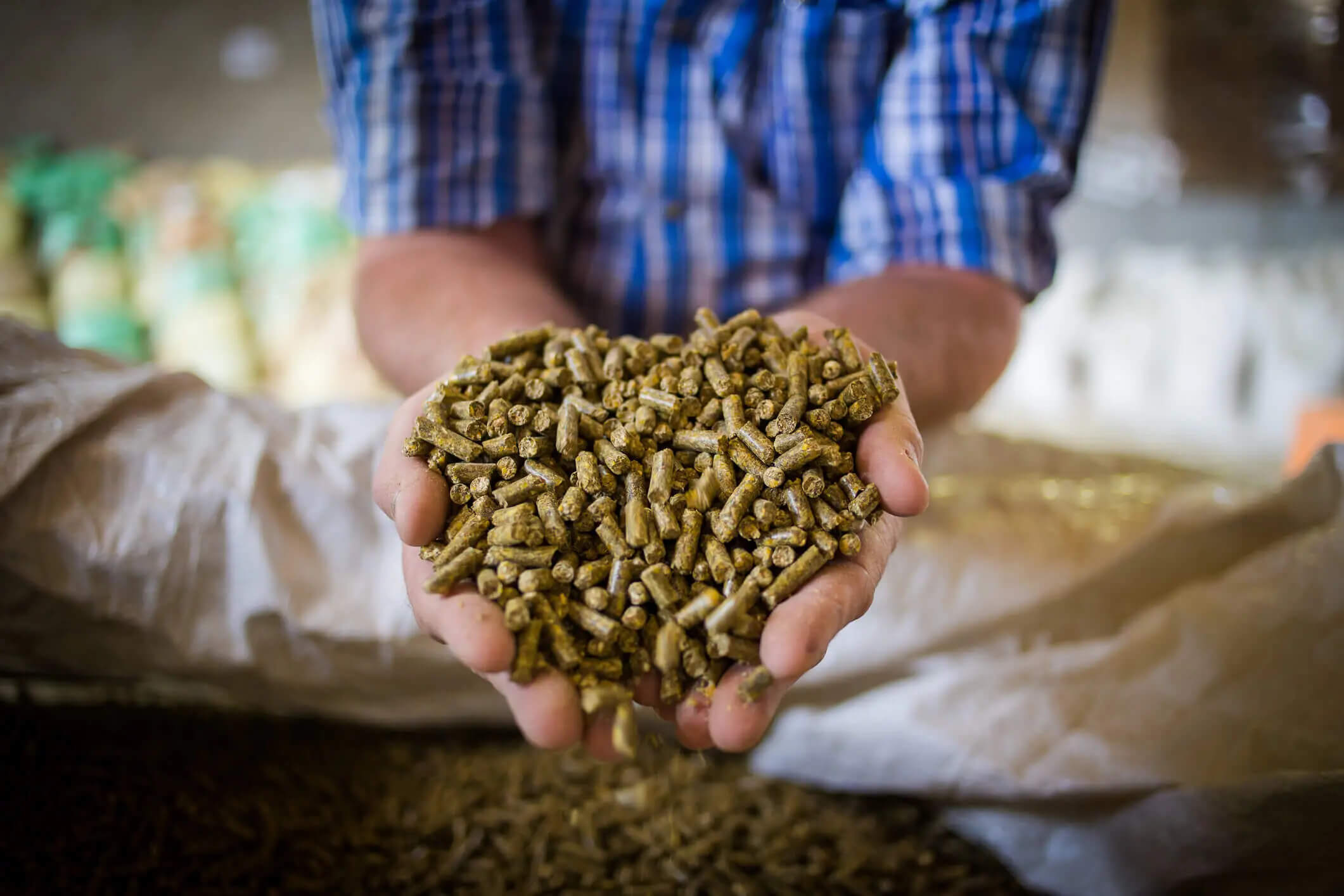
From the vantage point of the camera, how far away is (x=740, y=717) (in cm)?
90

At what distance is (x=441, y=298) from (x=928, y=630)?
40.6 inches

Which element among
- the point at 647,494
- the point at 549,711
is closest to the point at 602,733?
the point at 549,711

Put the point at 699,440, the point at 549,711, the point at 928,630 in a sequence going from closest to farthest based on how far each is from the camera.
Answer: the point at 549,711, the point at 699,440, the point at 928,630

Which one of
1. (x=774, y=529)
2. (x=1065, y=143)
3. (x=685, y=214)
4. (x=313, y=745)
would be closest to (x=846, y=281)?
(x=685, y=214)

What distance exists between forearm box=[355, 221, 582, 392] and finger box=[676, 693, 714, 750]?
0.66 metres

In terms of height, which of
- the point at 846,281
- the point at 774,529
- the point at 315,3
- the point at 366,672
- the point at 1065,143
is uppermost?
the point at 315,3

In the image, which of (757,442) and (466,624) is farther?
(757,442)

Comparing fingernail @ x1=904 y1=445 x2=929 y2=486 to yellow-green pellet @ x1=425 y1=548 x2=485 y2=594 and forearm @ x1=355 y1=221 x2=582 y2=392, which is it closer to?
yellow-green pellet @ x1=425 y1=548 x2=485 y2=594

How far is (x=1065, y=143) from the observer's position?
1.66 metres

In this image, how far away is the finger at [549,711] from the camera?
88cm

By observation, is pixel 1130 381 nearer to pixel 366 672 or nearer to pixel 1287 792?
pixel 1287 792

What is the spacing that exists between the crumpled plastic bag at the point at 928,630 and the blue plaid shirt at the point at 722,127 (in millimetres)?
505

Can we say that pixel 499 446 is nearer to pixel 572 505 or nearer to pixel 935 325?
pixel 572 505

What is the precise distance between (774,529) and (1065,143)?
1.10m
